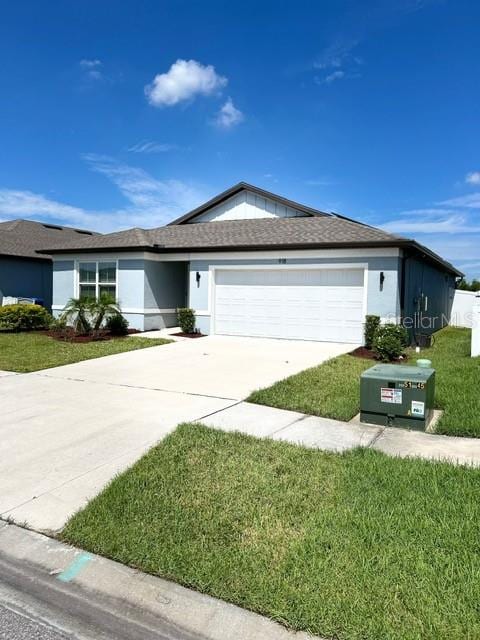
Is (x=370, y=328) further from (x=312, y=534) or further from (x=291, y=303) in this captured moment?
(x=312, y=534)

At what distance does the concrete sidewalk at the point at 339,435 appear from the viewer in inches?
194

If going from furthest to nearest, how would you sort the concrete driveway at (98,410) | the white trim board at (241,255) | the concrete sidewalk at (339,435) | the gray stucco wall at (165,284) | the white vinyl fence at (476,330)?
the gray stucco wall at (165,284) < the white trim board at (241,255) < the white vinyl fence at (476,330) < the concrete sidewalk at (339,435) < the concrete driveway at (98,410)

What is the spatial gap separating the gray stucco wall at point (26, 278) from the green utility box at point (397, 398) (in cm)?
1957

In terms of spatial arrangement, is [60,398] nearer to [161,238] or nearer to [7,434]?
[7,434]

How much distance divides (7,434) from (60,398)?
173 cm

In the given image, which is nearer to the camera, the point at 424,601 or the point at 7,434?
the point at 424,601

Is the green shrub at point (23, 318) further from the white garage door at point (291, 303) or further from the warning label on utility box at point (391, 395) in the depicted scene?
the warning label on utility box at point (391, 395)

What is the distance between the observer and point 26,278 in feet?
70.9

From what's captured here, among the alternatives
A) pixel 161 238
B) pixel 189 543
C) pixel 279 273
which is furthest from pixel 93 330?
pixel 189 543

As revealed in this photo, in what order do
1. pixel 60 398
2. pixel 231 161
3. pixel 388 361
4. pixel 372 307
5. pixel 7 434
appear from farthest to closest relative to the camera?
pixel 231 161 → pixel 372 307 → pixel 388 361 → pixel 60 398 → pixel 7 434

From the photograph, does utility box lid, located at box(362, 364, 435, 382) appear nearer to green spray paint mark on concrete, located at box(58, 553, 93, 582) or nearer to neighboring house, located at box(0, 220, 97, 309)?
green spray paint mark on concrete, located at box(58, 553, 93, 582)

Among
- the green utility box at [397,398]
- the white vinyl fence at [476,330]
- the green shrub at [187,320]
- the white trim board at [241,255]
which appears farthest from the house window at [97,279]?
the green utility box at [397,398]

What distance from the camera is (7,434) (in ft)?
17.8

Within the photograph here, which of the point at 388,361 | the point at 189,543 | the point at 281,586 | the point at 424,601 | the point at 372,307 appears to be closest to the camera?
the point at 424,601
